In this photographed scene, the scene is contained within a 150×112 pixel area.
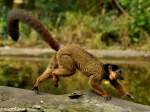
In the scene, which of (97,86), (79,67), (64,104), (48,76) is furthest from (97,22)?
(64,104)

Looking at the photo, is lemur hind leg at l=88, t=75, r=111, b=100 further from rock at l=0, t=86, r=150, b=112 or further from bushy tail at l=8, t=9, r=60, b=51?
bushy tail at l=8, t=9, r=60, b=51

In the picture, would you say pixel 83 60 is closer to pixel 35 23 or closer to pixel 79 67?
pixel 79 67

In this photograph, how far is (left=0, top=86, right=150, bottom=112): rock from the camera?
7418 mm

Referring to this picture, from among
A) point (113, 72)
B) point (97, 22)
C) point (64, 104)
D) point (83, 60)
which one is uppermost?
point (97, 22)

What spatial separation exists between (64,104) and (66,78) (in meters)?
5.51

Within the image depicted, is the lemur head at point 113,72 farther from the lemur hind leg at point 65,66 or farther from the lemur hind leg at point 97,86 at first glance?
the lemur hind leg at point 65,66

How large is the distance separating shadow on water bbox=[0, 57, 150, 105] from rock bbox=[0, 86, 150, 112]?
1696 millimetres

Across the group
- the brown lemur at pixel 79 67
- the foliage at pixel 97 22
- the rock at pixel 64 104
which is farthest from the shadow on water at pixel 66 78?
the foliage at pixel 97 22

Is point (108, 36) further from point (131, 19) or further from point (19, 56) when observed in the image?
point (19, 56)

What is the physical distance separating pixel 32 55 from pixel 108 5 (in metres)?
5.55

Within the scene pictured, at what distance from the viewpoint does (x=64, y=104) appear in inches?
298

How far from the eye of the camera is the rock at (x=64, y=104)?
7418 mm

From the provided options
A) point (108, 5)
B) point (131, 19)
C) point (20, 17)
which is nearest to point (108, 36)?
point (131, 19)

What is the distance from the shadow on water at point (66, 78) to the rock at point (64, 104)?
5.57ft
